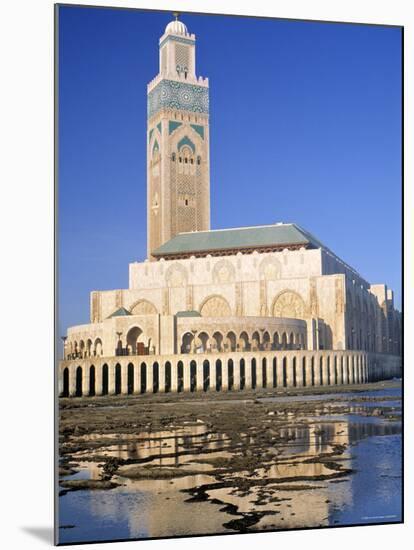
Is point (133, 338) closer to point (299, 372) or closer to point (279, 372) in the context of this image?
point (279, 372)

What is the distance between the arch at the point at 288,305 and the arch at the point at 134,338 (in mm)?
1701

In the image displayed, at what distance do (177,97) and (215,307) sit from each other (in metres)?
2.67

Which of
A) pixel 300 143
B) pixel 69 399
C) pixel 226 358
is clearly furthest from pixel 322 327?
pixel 69 399

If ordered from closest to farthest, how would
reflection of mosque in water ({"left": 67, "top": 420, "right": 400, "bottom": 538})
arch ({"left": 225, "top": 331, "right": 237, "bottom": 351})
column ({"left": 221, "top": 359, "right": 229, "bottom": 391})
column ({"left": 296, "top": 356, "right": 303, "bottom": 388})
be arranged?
reflection of mosque in water ({"left": 67, "top": 420, "right": 400, "bottom": 538})
column ({"left": 221, "top": 359, "right": 229, "bottom": 391})
column ({"left": 296, "top": 356, "right": 303, "bottom": 388})
arch ({"left": 225, "top": 331, "right": 237, "bottom": 351})

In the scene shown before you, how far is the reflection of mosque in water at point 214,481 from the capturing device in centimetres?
1096

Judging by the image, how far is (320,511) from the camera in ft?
37.2

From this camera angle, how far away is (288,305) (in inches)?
511

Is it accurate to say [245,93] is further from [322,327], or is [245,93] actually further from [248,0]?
[322,327]

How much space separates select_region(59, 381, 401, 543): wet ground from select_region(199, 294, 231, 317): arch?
1070 millimetres

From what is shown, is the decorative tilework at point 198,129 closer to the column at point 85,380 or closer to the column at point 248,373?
the column at point 248,373

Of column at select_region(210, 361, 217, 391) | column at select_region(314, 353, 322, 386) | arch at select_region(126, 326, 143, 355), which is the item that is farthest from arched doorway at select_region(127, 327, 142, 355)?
column at select_region(314, 353, 322, 386)

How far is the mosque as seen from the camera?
39.8 feet

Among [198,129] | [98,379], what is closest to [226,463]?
[98,379]

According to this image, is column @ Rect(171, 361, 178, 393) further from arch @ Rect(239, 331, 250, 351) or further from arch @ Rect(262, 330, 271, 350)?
arch @ Rect(262, 330, 271, 350)
